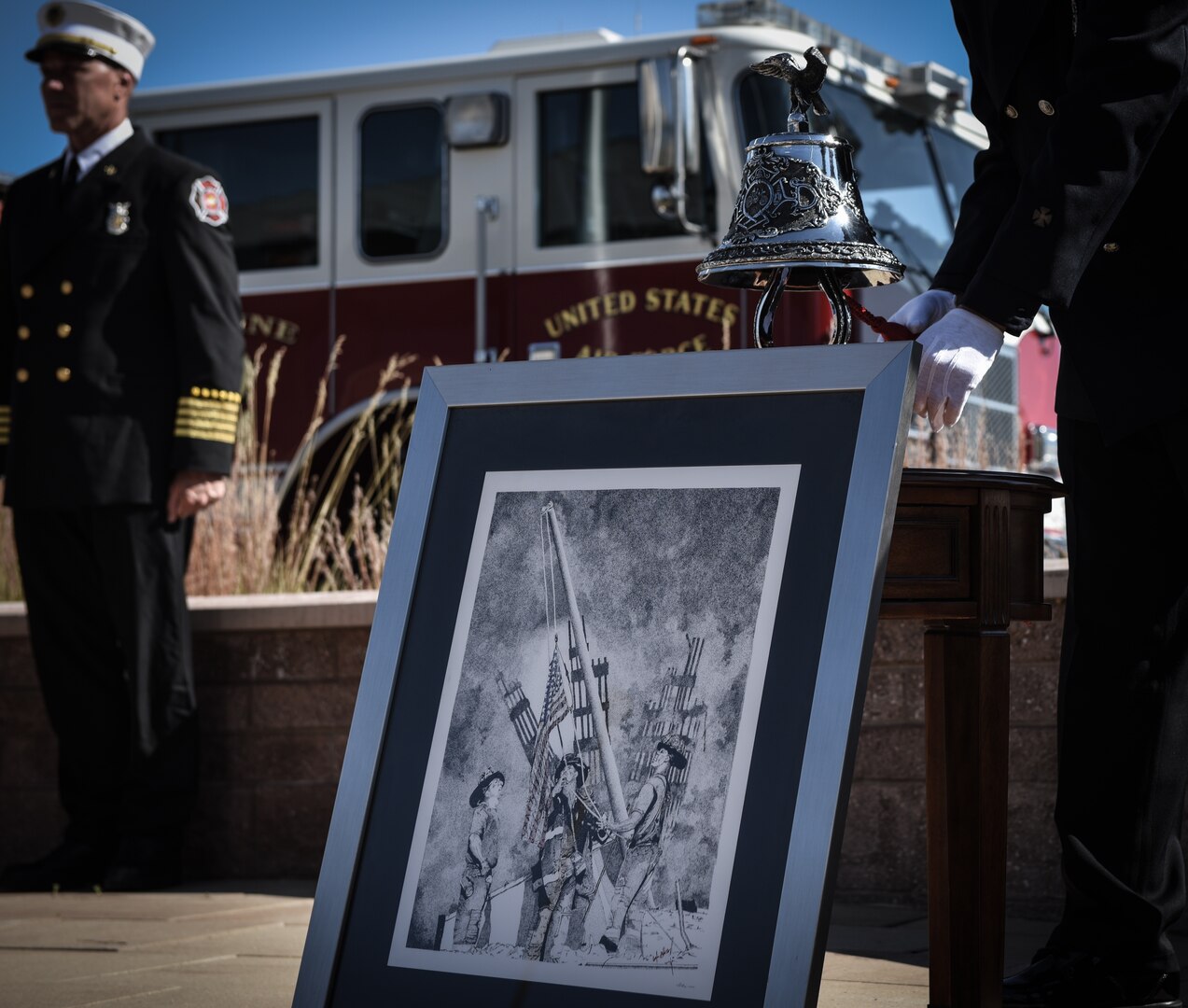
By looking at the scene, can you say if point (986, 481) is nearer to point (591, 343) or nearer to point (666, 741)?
point (666, 741)

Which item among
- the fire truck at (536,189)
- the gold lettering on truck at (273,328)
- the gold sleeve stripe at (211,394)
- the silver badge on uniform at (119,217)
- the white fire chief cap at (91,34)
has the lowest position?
the gold sleeve stripe at (211,394)

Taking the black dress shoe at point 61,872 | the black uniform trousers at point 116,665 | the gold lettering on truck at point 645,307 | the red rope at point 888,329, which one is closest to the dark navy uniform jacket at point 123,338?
the black uniform trousers at point 116,665

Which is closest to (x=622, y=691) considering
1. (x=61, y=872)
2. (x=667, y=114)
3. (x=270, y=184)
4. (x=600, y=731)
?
(x=600, y=731)

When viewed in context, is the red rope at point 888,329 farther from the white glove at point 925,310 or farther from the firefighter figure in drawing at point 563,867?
the firefighter figure in drawing at point 563,867

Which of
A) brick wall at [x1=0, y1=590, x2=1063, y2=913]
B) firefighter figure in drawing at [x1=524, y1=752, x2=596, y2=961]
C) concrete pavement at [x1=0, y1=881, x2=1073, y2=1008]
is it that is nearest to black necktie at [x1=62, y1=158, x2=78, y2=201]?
brick wall at [x1=0, y1=590, x2=1063, y2=913]

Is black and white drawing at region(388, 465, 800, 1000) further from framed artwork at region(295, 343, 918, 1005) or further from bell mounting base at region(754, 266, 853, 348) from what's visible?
bell mounting base at region(754, 266, 853, 348)

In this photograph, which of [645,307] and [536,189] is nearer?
[645,307]

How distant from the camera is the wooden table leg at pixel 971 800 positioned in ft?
6.53

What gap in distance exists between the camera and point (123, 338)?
3.96 metres

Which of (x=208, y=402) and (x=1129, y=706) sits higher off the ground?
(x=208, y=402)

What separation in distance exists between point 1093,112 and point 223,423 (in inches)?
97.2

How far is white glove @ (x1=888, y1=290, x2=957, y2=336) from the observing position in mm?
2166

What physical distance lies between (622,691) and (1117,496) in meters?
0.83

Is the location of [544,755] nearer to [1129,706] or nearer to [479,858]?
[479,858]
